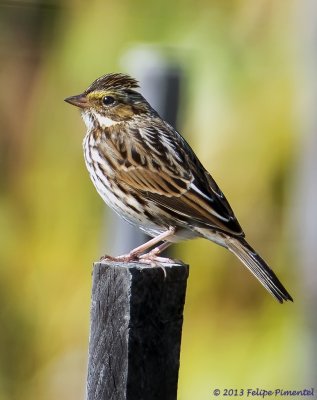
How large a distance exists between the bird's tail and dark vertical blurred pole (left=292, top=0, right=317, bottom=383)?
1.57 m

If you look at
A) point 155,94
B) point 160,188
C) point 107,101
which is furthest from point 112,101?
point 160,188

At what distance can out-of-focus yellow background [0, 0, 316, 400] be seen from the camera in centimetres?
805

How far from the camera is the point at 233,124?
901 cm

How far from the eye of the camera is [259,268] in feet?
18.7

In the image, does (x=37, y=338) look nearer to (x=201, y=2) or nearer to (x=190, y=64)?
(x=190, y=64)

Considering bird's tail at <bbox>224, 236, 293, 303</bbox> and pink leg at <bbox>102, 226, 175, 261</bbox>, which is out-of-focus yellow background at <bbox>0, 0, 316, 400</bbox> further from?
bird's tail at <bbox>224, 236, 293, 303</bbox>

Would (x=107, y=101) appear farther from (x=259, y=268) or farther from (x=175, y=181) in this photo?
(x=259, y=268)

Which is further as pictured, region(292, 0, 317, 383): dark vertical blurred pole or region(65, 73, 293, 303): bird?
region(292, 0, 317, 383): dark vertical blurred pole

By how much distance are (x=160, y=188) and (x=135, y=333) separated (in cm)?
163

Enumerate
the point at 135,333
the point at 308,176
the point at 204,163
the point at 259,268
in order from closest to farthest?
1. the point at 135,333
2. the point at 259,268
3. the point at 308,176
4. the point at 204,163

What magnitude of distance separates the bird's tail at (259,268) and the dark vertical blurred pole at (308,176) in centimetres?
157

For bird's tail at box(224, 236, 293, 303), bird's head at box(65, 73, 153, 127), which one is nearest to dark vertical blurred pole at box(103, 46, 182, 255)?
bird's head at box(65, 73, 153, 127)

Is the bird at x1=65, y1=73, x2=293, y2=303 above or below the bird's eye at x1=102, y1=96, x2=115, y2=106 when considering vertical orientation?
below

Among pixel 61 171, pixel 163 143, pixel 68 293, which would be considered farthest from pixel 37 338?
pixel 163 143
